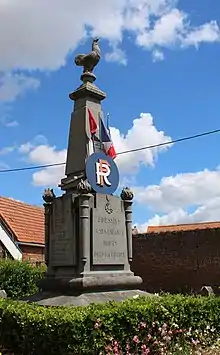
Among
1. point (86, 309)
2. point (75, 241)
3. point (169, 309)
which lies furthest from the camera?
point (75, 241)

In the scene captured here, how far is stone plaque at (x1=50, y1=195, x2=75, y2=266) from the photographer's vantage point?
26.1ft

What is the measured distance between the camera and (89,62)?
947 cm

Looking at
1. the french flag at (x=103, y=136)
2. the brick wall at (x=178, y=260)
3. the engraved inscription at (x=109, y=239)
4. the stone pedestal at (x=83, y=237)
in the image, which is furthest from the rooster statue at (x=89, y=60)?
the brick wall at (x=178, y=260)

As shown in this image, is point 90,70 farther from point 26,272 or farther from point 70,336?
point 26,272

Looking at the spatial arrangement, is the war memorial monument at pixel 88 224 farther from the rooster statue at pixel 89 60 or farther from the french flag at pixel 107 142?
the rooster statue at pixel 89 60

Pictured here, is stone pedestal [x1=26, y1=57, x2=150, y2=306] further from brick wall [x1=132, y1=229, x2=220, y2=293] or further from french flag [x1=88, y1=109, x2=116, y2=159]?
brick wall [x1=132, y1=229, x2=220, y2=293]

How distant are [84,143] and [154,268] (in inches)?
416

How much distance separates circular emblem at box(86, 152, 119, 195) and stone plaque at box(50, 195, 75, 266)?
0.59 meters

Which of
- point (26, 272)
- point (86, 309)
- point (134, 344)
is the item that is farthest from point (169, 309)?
point (26, 272)

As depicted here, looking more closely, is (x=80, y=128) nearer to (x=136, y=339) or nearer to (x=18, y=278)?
(x=136, y=339)

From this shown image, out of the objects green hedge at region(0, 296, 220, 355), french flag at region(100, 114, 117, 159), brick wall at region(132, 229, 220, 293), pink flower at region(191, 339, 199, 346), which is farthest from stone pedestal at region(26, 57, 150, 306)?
brick wall at region(132, 229, 220, 293)

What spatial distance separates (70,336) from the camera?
5594 millimetres

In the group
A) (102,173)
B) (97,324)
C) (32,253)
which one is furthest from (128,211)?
(32,253)

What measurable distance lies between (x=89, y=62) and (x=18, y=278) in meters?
8.46
